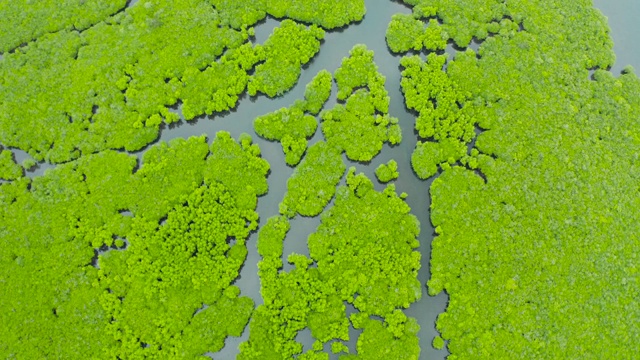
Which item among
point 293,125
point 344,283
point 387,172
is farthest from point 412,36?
point 344,283

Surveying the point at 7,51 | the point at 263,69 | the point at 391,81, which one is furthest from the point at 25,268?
the point at 391,81

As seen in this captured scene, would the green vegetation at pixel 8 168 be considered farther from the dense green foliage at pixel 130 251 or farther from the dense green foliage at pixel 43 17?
the dense green foliage at pixel 43 17

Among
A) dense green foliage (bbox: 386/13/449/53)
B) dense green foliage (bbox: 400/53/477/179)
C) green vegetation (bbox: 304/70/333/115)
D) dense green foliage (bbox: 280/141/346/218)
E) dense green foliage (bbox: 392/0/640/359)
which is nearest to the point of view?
dense green foliage (bbox: 392/0/640/359)

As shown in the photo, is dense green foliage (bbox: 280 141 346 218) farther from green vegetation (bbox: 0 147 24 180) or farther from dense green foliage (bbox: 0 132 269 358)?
green vegetation (bbox: 0 147 24 180)

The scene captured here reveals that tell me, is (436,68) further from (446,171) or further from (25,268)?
(25,268)

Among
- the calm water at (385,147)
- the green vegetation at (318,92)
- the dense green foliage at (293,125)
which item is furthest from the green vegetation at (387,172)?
the green vegetation at (318,92)

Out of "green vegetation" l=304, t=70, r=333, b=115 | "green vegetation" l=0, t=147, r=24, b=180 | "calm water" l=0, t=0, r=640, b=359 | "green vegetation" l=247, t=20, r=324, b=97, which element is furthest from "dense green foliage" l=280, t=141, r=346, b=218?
"green vegetation" l=0, t=147, r=24, b=180

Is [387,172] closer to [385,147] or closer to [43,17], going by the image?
[385,147]
